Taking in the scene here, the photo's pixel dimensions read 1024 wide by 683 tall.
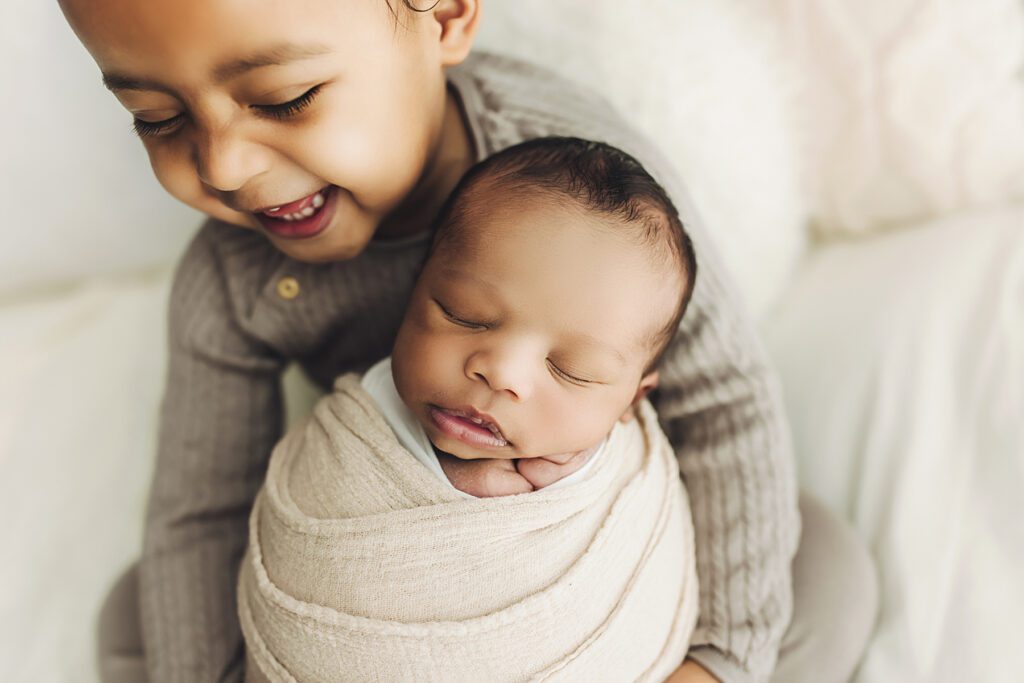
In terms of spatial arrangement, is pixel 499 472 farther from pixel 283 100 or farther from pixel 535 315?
pixel 283 100

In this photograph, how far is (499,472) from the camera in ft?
2.42

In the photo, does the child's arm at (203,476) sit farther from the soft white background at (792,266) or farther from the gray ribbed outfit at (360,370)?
the soft white background at (792,266)

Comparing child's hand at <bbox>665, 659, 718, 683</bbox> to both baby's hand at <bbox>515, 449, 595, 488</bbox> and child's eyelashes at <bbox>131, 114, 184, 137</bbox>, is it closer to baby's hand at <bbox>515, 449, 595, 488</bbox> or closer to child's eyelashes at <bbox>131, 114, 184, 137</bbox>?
baby's hand at <bbox>515, 449, 595, 488</bbox>

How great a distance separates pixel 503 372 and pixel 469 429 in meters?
0.07

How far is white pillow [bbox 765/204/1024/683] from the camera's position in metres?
0.89

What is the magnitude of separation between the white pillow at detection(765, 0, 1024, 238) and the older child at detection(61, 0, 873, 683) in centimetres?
41

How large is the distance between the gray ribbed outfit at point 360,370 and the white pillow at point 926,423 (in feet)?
0.35

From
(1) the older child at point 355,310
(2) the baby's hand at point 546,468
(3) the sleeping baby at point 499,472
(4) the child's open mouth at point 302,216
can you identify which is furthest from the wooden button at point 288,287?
(2) the baby's hand at point 546,468

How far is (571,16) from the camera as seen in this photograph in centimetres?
108

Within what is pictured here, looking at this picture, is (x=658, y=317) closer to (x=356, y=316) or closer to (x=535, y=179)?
(x=535, y=179)

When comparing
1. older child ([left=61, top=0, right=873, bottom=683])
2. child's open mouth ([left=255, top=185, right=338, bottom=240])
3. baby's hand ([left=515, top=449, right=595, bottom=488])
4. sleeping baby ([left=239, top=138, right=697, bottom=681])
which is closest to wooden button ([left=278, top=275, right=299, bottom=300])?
older child ([left=61, top=0, right=873, bottom=683])

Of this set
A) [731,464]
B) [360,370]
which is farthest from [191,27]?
[731,464]

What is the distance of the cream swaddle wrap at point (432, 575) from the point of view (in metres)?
0.68

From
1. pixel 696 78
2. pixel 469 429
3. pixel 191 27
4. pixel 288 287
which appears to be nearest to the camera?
pixel 191 27
